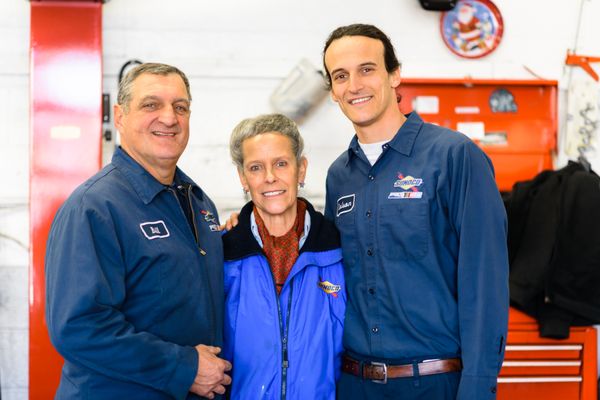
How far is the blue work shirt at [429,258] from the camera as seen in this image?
6.11 ft

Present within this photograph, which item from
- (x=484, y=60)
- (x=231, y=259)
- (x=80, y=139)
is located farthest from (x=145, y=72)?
(x=484, y=60)

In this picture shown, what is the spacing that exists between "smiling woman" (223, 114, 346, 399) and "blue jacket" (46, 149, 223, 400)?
0.12 m

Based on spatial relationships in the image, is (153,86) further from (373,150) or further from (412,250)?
(412,250)

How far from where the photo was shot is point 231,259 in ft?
6.90

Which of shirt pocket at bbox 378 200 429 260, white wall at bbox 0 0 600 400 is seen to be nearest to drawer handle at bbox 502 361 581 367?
white wall at bbox 0 0 600 400

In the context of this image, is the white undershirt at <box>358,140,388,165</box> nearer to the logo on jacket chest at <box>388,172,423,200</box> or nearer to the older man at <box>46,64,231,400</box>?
the logo on jacket chest at <box>388,172,423,200</box>

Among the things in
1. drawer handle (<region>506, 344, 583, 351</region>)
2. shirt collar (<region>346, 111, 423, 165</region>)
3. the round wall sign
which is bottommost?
drawer handle (<region>506, 344, 583, 351</region>)

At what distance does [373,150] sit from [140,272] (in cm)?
87

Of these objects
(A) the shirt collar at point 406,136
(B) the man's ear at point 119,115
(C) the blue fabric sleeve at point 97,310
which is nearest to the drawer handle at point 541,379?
(A) the shirt collar at point 406,136

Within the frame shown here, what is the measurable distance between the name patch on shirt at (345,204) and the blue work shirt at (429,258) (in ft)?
0.06

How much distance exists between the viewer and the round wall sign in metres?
3.83

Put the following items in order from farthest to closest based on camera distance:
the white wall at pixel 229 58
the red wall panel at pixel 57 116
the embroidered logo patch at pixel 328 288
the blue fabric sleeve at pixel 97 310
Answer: the white wall at pixel 229 58, the red wall panel at pixel 57 116, the embroidered logo patch at pixel 328 288, the blue fabric sleeve at pixel 97 310

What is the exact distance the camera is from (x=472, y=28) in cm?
384

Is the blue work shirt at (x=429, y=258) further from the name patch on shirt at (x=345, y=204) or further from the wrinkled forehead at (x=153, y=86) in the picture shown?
the wrinkled forehead at (x=153, y=86)
